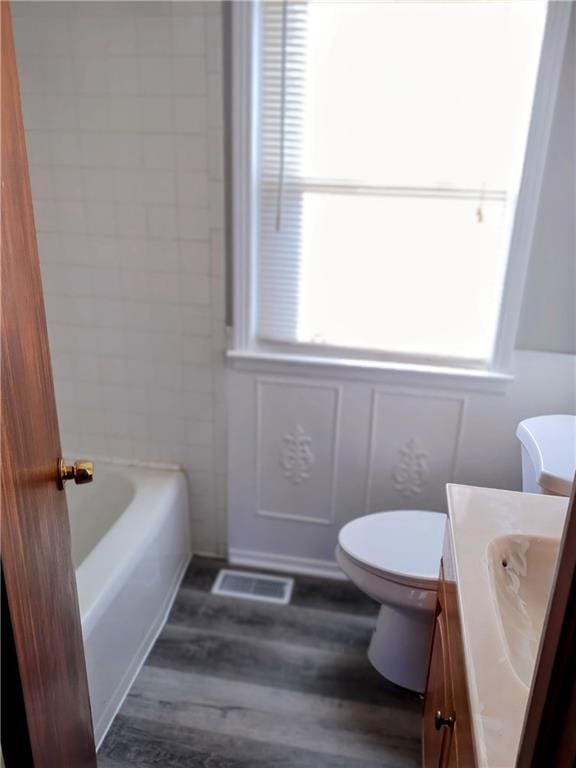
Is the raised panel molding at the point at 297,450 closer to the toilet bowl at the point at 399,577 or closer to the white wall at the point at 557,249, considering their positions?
the toilet bowl at the point at 399,577

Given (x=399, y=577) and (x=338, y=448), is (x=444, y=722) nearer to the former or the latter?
(x=399, y=577)

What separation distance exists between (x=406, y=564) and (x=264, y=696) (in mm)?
604

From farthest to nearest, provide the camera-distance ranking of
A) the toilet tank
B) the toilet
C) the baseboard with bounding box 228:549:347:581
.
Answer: the baseboard with bounding box 228:549:347:581
the toilet
the toilet tank

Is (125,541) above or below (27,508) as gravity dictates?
below

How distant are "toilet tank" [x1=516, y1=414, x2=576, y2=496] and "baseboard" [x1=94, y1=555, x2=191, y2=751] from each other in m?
1.27

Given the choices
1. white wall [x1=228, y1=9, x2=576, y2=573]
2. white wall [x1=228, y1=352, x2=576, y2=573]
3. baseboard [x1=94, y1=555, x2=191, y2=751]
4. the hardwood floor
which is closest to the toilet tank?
white wall [x1=228, y1=9, x2=576, y2=573]

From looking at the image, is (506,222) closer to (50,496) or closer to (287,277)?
(287,277)

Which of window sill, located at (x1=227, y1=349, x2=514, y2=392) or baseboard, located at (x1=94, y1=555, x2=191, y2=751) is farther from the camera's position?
window sill, located at (x1=227, y1=349, x2=514, y2=392)

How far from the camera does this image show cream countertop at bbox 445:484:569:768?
2.54ft

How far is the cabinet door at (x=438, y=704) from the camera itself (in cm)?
106

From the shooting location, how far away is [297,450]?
6.98 ft

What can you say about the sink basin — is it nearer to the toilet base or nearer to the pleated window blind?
the toilet base

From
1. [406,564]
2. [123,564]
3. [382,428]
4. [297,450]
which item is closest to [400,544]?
[406,564]

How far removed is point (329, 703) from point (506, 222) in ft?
5.12
